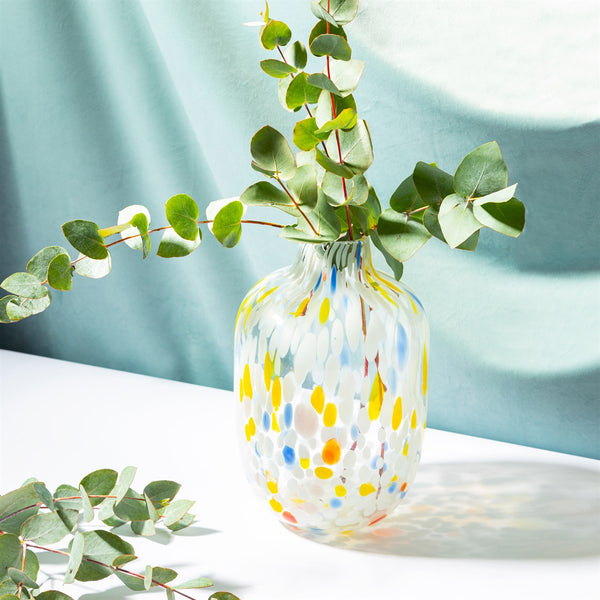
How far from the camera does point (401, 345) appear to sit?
715 mm

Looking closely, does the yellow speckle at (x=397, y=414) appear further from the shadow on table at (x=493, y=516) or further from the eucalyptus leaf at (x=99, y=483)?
the eucalyptus leaf at (x=99, y=483)

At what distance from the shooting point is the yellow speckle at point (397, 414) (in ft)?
2.31

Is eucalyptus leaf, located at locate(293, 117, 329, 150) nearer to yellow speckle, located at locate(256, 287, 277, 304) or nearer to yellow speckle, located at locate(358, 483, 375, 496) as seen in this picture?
yellow speckle, located at locate(256, 287, 277, 304)

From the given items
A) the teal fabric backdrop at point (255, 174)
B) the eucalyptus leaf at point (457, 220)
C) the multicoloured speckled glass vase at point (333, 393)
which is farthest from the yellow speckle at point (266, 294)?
the teal fabric backdrop at point (255, 174)

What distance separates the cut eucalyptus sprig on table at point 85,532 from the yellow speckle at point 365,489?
155mm

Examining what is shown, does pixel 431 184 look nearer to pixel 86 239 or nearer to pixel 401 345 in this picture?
pixel 401 345

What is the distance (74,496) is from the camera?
2.31ft

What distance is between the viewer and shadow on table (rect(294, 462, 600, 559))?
73cm

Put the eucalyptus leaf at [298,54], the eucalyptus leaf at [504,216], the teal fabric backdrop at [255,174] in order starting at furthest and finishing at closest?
the teal fabric backdrop at [255,174] < the eucalyptus leaf at [298,54] < the eucalyptus leaf at [504,216]

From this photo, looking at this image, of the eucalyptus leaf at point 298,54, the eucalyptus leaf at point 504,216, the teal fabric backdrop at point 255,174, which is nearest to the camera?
the eucalyptus leaf at point 504,216

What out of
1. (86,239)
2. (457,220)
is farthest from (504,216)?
(86,239)

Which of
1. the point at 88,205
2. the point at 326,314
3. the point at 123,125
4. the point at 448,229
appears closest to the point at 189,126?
the point at 123,125

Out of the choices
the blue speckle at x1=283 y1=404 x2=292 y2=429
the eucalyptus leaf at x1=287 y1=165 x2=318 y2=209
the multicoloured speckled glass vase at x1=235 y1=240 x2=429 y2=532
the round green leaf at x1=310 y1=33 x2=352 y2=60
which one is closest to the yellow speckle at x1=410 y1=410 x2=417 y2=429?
the multicoloured speckled glass vase at x1=235 y1=240 x2=429 y2=532

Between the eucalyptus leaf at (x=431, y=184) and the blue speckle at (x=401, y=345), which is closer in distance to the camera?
the eucalyptus leaf at (x=431, y=184)
